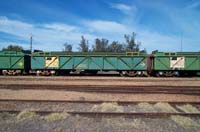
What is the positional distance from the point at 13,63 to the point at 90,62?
9.70 m

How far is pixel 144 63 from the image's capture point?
29.9 meters

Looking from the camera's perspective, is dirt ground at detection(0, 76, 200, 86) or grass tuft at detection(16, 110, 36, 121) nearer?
grass tuft at detection(16, 110, 36, 121)

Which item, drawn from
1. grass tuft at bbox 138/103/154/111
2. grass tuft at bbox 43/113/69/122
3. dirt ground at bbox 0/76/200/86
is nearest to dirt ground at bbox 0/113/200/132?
grass tuft at bbox 43/113/69/122

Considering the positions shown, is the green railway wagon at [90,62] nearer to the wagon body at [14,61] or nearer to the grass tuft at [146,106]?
the wagon body at [14,61]

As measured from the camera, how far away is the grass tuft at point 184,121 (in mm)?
7366

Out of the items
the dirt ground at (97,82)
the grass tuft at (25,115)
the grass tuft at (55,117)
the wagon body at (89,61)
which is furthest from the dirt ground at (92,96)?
the wagon body at (89,61)

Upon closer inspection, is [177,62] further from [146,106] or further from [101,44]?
[101,44]

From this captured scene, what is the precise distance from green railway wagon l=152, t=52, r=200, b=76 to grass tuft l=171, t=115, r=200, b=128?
857 inches

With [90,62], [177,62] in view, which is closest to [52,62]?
[90,62]

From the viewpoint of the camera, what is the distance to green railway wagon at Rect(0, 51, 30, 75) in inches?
→ 1217

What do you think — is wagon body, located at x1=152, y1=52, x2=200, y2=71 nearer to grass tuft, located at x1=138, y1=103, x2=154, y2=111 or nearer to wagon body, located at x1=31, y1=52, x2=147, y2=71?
wagon body, located at x1=31, y1=52, x2=147, y2=71

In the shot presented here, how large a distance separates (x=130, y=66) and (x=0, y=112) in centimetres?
2235

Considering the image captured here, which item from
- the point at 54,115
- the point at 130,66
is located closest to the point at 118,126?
the point at 54,115

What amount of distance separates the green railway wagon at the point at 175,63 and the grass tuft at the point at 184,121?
21.8 meters
